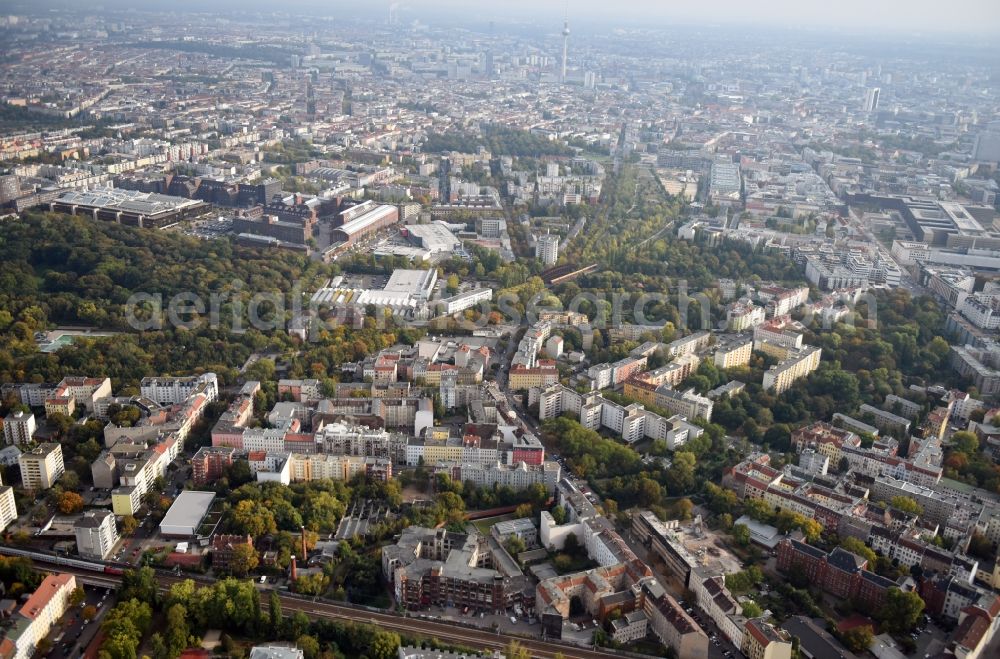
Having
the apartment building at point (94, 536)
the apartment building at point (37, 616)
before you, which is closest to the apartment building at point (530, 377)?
the apartment building at point (94, 536)

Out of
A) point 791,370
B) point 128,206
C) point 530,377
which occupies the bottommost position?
point 530,377

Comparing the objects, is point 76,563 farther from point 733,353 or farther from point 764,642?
point 733,353

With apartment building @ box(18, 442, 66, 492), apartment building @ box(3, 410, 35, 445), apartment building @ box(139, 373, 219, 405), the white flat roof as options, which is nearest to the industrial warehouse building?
apartment building @ box(139, 373, 219, 405)

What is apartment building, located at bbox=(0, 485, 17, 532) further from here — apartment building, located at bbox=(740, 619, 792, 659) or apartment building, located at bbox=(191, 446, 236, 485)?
apartment building, located at bbox=(740, 619, 792, 659)

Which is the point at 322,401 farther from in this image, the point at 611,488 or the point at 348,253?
the point at 348,253

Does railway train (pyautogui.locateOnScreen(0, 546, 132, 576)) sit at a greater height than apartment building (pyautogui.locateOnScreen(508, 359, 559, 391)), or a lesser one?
lesser

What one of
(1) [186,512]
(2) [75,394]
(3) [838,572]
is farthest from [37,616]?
(3) [838,572]

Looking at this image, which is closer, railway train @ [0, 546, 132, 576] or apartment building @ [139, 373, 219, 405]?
railway train @ [0, 546, 132, 576]

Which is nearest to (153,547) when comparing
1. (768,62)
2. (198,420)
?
(198,420)
